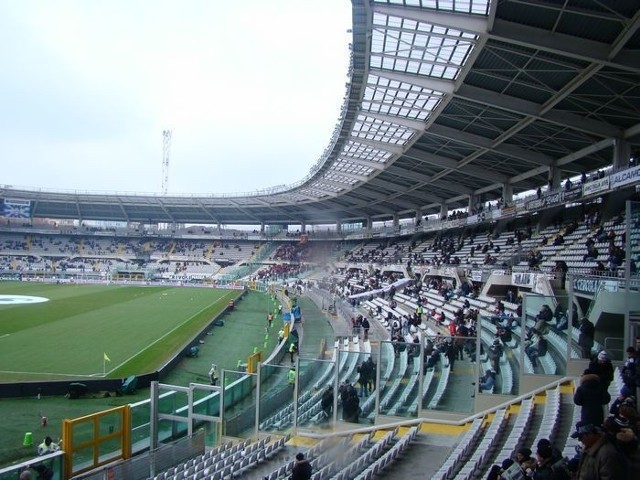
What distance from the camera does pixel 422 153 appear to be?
1188 inches

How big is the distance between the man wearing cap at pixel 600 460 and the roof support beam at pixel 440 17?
511 inches

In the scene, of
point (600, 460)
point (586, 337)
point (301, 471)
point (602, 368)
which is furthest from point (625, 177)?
point (600, 460)

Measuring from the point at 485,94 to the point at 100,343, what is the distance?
1682 cm

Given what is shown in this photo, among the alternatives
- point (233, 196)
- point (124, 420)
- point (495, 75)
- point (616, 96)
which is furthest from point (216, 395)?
point (233, 196)

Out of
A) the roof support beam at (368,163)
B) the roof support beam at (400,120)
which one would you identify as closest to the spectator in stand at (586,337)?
the roof support beam at (400,120)

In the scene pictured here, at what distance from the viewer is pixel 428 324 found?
65.6 feet

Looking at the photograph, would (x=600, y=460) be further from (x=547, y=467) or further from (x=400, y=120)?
(x=400, y=120)

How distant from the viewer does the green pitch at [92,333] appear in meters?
16.8

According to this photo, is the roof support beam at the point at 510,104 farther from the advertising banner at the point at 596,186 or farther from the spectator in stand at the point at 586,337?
the spectator in stand at the point at 586,337

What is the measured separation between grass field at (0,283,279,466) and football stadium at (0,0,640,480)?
0.11m

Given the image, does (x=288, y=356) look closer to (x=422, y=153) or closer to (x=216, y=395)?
(x=216, y=395)

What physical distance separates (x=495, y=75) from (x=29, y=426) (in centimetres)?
1625

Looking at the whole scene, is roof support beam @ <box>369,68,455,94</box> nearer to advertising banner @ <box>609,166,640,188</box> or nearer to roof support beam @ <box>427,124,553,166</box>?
roof support beam @ <box>427,124,553,166</box>

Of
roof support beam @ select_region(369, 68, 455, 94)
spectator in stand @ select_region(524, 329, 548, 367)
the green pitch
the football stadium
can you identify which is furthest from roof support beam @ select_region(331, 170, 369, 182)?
spectator in stand @ select_region(524, 329, 548, 367)
